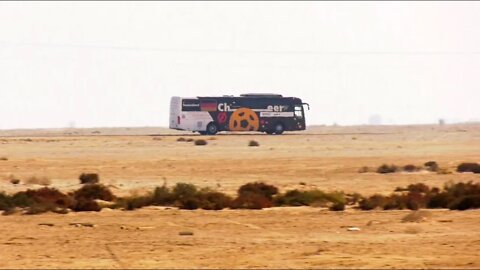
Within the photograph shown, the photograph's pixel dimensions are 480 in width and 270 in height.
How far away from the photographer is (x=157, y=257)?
22.3 metres

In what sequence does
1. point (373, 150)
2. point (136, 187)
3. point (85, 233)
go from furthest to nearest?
1. point (373, 150)
2. point (136, 187)
3. point (85, 233)

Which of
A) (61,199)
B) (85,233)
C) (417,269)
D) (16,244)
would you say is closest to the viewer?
(417,269)

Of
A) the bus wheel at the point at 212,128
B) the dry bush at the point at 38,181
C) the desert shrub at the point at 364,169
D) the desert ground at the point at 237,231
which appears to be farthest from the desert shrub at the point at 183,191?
the bus wheel at the point at 212,128

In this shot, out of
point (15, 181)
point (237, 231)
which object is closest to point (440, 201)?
point (237, 231)

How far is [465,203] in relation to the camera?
1316 inches

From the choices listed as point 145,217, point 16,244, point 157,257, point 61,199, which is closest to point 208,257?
point 157,257

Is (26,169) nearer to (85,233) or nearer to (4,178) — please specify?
(4,178)

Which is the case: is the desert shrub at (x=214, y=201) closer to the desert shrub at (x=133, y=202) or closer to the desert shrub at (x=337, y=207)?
the desert shrub at (x=133, y=202)

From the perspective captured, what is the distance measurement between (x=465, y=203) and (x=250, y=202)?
6635mm

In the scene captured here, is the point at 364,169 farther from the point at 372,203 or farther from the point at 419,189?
the point at 372,203

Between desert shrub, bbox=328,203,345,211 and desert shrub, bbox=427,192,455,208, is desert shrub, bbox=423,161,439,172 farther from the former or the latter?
desert shrub, bbox=328,203,345,211

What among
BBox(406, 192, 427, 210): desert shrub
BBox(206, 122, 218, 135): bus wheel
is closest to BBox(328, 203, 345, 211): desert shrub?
BBox(406, 192, 427, 210): desert shrub

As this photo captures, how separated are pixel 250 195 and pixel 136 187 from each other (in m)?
7.66

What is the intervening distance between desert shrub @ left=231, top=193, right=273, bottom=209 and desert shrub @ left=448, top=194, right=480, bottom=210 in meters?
5.74
